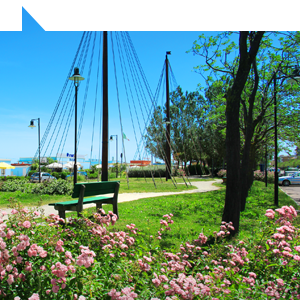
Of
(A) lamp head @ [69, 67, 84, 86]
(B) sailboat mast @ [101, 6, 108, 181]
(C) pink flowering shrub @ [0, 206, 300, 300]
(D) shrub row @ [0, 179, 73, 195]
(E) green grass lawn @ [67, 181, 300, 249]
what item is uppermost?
(A) lamp head @ [69, 67, 84, 86]

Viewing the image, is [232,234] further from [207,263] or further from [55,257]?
[55,257]

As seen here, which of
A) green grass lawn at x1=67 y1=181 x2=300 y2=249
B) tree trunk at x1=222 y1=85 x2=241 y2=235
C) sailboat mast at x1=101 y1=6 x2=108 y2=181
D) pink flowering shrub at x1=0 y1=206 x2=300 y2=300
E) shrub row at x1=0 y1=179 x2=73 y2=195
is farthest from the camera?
shrub row at x1=0 y1=179 x2=73 y2=195

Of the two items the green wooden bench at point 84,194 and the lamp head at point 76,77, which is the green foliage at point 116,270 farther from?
the lamp head at point 76,77

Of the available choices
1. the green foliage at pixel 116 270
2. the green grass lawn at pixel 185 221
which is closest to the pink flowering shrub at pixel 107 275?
the green foliage at pixel 116 270

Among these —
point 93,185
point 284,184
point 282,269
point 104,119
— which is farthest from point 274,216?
point 284,184

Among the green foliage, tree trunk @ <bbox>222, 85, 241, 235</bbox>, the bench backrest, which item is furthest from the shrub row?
the green foliage

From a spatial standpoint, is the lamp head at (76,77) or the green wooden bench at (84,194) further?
the lamp head at (76,77)

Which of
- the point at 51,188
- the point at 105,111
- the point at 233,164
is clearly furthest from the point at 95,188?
the point at 51,188

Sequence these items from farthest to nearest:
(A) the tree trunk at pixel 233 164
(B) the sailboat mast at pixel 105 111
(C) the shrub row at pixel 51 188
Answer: (C) the shrub row at pixel 51 188, (B) the sailboat mast at pixel 105 111, (A) the tree trunk at pixel 233 164

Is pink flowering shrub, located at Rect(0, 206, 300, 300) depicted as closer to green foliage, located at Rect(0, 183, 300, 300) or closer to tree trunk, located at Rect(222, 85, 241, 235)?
green foliage, located at Rect(0, 183, 300, 300)

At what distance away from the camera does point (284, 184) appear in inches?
1154

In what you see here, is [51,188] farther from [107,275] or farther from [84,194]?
[107,275]

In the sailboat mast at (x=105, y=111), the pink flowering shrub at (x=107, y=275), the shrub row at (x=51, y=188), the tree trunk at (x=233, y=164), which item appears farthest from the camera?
the shrub row at (x=51, y=188)

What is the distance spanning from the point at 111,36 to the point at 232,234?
27.0 feet
